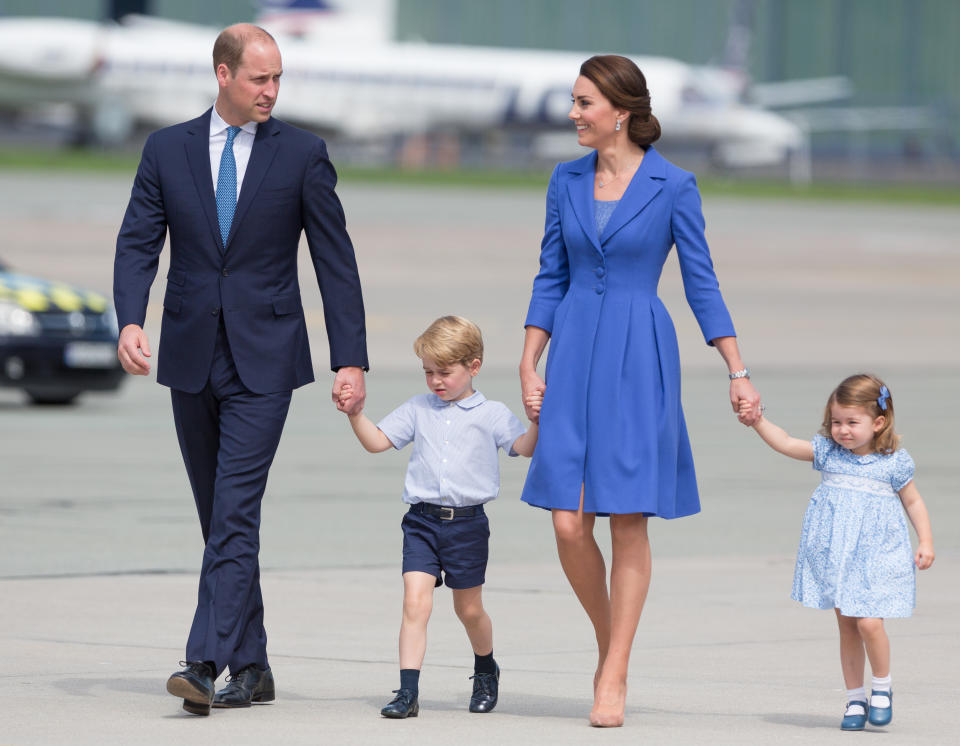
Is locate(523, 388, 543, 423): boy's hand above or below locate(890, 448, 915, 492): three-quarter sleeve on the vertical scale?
above

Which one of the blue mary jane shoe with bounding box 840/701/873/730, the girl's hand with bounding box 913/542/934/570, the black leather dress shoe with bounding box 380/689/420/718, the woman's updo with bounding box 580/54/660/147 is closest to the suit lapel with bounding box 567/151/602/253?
the woman's updo with bounding box 580/54/660/147

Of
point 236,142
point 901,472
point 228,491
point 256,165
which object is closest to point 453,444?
point 228,491

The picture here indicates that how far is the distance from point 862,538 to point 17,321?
1149cm

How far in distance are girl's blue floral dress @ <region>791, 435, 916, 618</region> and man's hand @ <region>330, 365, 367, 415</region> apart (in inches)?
55.0

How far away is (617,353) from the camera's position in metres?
5.66

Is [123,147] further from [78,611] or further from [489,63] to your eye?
[78,611]

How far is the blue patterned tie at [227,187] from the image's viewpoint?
5.88 m

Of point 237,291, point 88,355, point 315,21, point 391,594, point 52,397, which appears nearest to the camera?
point 237,291

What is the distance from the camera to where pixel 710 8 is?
348ft

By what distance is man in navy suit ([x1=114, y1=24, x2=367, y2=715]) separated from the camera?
5.80m

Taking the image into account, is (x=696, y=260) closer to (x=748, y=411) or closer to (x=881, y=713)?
(x=748, y=411)

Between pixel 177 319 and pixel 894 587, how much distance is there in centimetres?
232

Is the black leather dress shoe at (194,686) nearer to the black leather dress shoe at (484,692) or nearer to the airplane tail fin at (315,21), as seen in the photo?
the black leather dress shoe at (484,692)

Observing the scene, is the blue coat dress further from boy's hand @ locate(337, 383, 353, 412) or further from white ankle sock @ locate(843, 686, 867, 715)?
white ankle sock @ locate(843, 686, 867, 715)
